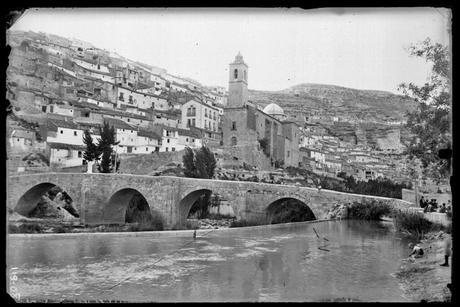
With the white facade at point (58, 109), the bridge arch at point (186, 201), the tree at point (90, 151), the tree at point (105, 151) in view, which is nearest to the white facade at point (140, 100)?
the white facade at point (58, 109)

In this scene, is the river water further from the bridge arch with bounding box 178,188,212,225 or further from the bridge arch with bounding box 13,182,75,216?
the bridge arch with bounding box 13,182,75,216

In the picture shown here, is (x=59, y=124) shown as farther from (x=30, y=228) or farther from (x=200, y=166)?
(x=30, y=228)

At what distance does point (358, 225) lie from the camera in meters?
12.8

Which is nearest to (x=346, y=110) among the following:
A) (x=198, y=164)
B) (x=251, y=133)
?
(x=251, y=133)

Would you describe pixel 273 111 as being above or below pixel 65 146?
above

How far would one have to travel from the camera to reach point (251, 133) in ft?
A: 110

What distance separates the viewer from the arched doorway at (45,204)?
19.5 metres

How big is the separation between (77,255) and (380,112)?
122ft

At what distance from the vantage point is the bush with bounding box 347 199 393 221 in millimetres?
13930

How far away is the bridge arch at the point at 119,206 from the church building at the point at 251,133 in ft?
43.7

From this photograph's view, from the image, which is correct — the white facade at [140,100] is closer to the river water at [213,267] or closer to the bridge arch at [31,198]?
the bridge arch at [31,198]

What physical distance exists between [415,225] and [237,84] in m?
26.9

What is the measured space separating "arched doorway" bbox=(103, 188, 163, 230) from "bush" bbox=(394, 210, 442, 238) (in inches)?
405

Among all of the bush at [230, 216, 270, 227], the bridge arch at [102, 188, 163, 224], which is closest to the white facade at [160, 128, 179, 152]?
the bridge arch at [102, 188, 163, 224]
